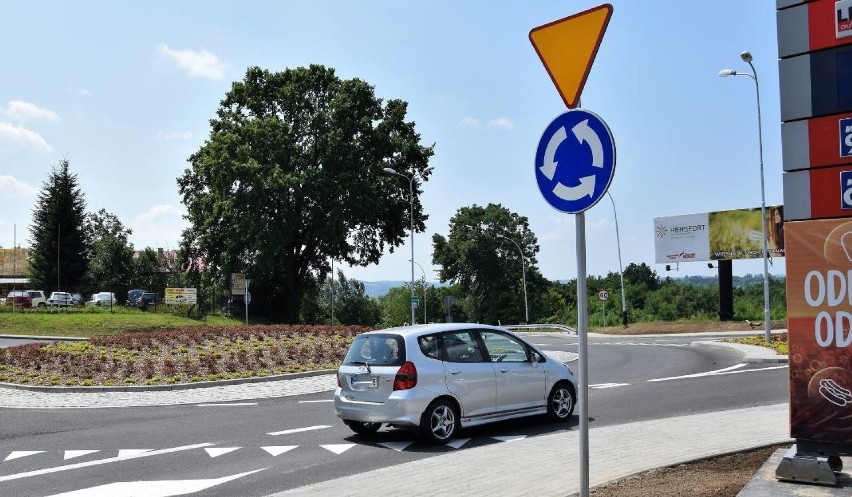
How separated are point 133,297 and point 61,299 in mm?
5794

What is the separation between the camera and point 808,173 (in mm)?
6234

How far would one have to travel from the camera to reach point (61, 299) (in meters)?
50.2

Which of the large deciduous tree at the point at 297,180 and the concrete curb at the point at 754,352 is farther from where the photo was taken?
the large deciduous tree at the point at 297,180

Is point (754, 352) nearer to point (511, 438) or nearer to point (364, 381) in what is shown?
point (511, 438)

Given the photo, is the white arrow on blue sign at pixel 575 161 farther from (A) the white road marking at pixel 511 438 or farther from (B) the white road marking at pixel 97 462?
(B) the white road marking at pixel 97 462

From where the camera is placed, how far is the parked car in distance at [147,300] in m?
49.4

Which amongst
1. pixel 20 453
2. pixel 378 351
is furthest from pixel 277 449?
pixel 20 453

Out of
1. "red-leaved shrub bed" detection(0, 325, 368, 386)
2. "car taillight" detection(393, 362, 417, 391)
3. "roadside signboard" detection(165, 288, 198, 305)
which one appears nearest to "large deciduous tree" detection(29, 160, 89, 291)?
"roadside signboard" detection(165, 288, 198, 305)

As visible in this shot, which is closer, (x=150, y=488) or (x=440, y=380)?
(x=150, y=488)

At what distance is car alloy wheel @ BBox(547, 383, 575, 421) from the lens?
1105 cm

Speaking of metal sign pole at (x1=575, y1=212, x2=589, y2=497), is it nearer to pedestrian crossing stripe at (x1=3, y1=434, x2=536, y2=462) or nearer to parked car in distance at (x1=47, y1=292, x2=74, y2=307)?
pedestrian crossing stripe at (x1=3, y1=434, x2=536, y2=462)

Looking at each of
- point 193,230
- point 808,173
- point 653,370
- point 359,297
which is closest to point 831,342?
point 808,173

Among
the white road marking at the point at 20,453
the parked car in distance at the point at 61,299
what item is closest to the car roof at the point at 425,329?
the white road marking at the point at 20,453

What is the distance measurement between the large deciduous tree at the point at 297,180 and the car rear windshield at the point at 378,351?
1307 inches
